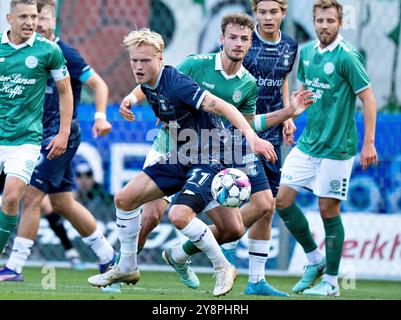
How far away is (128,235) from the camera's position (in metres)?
7.69

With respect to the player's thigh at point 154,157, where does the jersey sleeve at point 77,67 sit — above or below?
above

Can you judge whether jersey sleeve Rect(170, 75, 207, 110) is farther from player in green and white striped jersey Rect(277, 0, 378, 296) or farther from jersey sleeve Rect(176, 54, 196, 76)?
player in green and white striped jersey Rect(277, 0, 378, 296)

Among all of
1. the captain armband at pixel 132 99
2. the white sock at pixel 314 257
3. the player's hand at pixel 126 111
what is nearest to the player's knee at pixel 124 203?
the player's hand at pixel 126 111

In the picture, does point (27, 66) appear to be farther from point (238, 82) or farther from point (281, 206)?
point (281, 206)

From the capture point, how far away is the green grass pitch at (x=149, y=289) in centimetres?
737

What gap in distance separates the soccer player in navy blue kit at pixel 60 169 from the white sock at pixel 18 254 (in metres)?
0.08

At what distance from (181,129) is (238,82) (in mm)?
602

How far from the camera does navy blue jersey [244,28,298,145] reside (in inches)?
340

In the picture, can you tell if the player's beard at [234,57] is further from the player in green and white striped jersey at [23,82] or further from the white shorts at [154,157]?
the player in green and white striped jersey at [23,82]

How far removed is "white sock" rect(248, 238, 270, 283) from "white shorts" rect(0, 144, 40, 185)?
5.78 ft

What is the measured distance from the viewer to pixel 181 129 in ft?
25.0

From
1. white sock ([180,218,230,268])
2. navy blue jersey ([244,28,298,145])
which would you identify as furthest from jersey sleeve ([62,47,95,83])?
white sock ([180,218,230,268])
